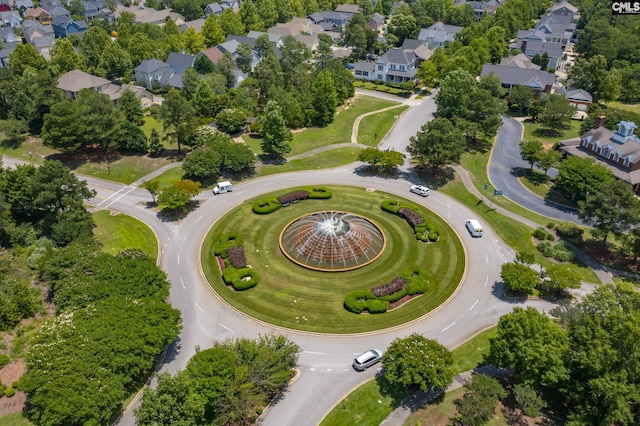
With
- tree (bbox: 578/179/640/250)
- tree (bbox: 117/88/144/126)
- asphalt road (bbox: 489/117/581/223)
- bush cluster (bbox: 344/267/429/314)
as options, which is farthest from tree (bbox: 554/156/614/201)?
tree (bbox: 117/88/144/126)

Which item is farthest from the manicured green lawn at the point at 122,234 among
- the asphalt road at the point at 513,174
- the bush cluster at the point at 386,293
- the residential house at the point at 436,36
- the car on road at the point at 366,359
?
the residential house at the point at 436,36

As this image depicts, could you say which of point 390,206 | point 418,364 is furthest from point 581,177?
point 418,364

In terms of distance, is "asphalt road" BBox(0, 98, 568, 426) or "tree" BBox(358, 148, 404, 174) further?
"tree" BBox(358, 148, 404, 174)

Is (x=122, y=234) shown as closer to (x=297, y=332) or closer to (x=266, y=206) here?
(x=266, y=206)

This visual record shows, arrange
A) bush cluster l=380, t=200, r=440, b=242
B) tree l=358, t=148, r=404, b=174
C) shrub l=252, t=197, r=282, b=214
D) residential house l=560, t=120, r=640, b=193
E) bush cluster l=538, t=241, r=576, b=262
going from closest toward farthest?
bush cluster l=538, t=241, r=576, b=262 < bush cluster l=380, t=200, r=440, b=242 < shrub l=252, t=197, r=282, b=214 < residential house l=560, t=120, r=640, b=193 < tree l=358, t=148, r=404, b=174

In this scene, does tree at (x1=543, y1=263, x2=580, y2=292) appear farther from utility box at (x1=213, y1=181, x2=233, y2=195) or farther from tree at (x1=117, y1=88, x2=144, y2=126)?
tree at (x1=117, y1=88, x2=144, y2=126)

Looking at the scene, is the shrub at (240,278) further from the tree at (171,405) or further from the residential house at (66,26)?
the residential house at (66,26)
